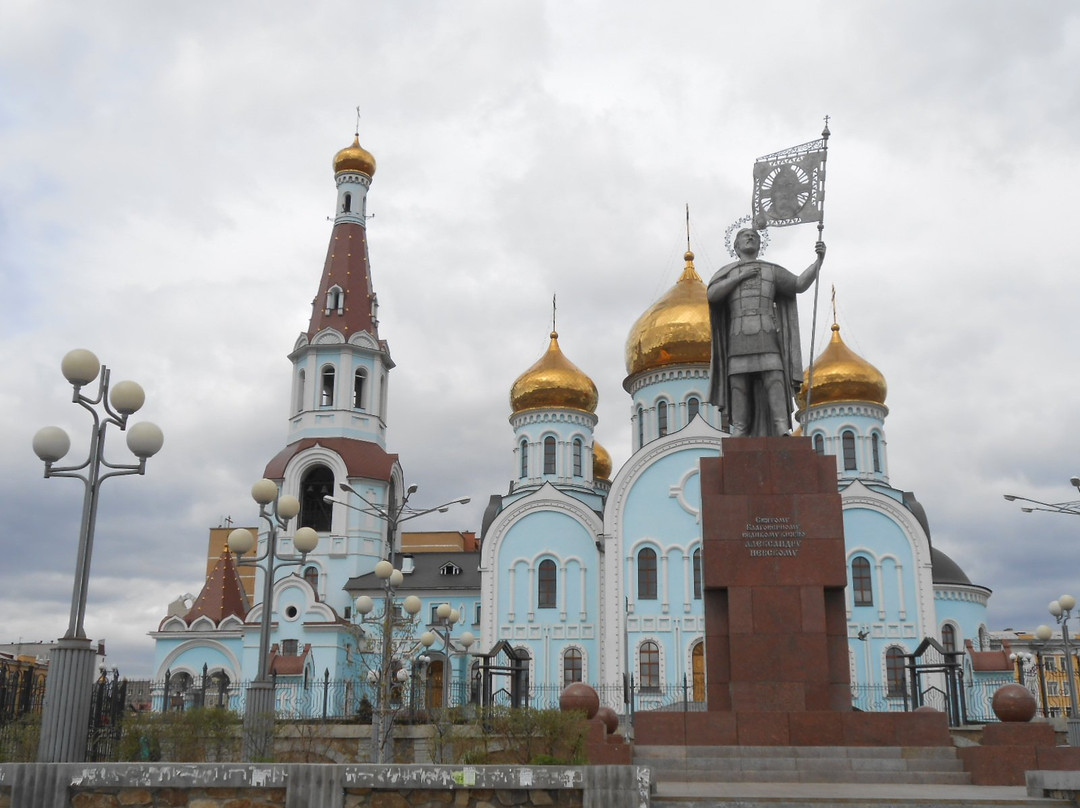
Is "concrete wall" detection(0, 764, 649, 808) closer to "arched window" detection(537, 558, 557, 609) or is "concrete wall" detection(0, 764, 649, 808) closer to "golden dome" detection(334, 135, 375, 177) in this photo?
"arched window" detection(537, 558, 557, 609)

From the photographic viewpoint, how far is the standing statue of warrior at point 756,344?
1410 cm

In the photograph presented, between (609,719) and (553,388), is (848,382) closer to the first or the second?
(553,388)

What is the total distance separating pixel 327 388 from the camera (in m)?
43.3

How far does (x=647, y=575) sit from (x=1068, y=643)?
17813 millimetres

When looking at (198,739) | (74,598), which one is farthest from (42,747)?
(198,739)

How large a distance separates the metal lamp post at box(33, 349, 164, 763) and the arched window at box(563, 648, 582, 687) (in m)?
28.1

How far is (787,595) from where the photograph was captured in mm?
12336

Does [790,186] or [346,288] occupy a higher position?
[346,288]

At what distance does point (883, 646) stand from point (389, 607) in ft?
74.8

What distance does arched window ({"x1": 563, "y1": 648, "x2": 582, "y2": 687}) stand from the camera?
36.5m

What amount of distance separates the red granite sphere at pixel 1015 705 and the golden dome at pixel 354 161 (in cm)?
3975

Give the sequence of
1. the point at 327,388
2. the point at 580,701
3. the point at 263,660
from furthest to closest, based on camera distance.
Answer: the point at 327,388, the point at 263,660, the point at 580,701

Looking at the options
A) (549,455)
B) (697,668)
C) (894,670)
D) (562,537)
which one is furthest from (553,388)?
(894,670)

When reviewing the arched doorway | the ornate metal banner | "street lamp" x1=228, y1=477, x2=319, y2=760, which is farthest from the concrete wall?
the arched doorway
